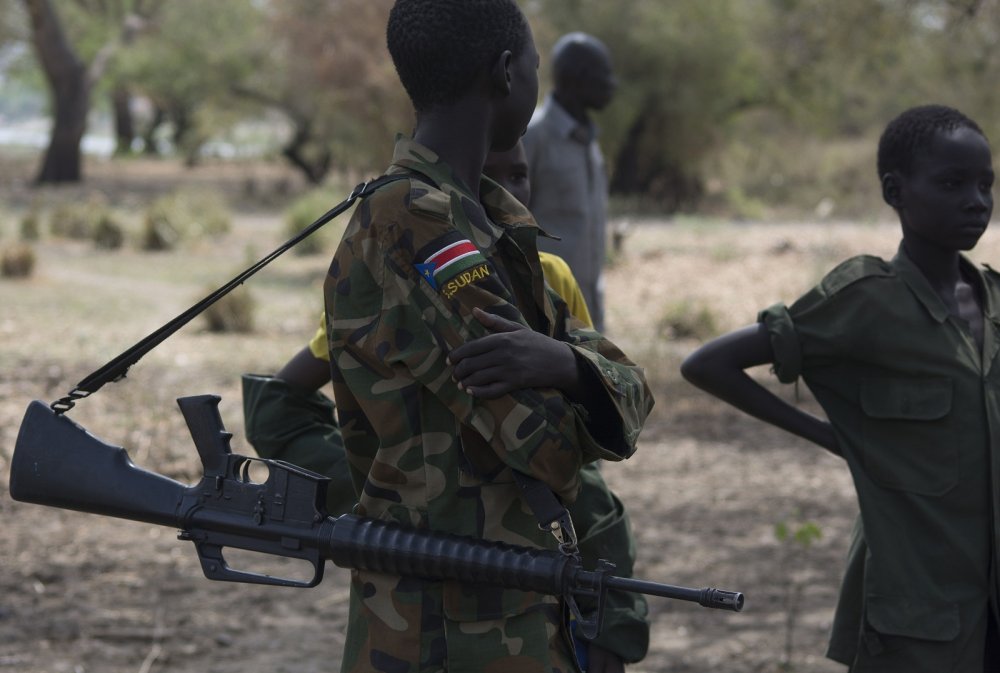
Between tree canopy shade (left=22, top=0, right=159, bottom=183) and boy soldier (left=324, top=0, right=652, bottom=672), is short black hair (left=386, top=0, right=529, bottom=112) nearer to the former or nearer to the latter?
boy soldier (left=324, top=0, right=652, bottom=672)

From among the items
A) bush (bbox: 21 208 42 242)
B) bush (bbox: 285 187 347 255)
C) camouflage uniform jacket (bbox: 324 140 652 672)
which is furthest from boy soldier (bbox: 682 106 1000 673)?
bush (bbox: 21 208 42 242)

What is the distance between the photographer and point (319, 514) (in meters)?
1.75

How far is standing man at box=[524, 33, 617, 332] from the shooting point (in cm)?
526

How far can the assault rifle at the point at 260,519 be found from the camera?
64.9 inches

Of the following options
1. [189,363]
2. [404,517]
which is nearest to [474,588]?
[404,517]

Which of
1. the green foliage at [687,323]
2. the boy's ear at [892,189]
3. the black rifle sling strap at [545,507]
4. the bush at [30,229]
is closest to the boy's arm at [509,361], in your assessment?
the black rifle sling strap at [545,507]

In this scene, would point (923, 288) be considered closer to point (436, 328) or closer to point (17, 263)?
point (436, 328)

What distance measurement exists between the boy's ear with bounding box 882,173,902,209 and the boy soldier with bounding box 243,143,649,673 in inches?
36.0

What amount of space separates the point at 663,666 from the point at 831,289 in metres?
1.91

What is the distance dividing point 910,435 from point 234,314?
8381 millimetres

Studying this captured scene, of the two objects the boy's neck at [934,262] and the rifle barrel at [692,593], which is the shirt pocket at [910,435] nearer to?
the boy's neck at [934,262]

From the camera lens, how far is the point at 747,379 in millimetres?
2787

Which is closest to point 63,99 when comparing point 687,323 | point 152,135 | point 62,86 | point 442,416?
point 62,86

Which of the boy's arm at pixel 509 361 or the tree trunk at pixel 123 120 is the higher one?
A: the tree trunk at pixel 123 120
